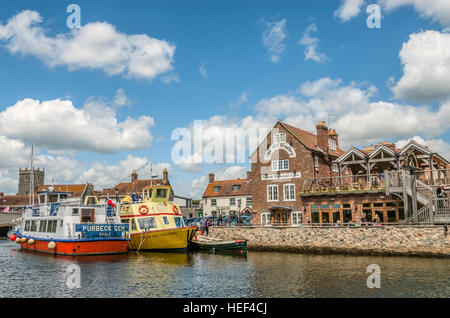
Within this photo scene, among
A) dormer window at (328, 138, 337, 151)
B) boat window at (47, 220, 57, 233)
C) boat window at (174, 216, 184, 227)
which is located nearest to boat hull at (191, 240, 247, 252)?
boat window at (174, 216, 184, 227)

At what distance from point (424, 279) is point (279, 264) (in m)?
9.35

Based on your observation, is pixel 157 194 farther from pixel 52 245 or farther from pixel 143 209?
pixel 52 245

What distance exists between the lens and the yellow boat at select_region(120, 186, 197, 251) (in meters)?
34.3

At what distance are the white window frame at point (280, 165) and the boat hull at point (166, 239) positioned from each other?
12370mm

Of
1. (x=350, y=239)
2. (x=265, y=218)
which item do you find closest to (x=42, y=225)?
(x=265, y=218)

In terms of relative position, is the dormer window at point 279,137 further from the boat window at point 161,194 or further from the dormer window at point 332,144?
the boat window at point 161,194

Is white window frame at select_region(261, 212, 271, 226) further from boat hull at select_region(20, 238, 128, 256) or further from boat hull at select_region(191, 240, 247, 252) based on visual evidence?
boat hull at select_region(20, 238, 128, 256)

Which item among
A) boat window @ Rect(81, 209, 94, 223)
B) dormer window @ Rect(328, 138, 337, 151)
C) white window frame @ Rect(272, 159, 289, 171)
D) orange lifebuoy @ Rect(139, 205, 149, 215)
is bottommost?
boat window @ Rect(81, 209, 94, 223)

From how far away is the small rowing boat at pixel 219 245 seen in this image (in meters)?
33.4

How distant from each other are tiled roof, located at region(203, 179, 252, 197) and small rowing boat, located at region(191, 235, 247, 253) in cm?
2906

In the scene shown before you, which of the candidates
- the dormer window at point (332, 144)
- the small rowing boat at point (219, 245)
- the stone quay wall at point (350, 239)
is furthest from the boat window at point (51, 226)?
the dormer window at point (332, 144)

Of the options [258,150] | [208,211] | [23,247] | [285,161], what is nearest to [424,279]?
[285,161]

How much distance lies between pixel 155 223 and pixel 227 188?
33220 millimetres
